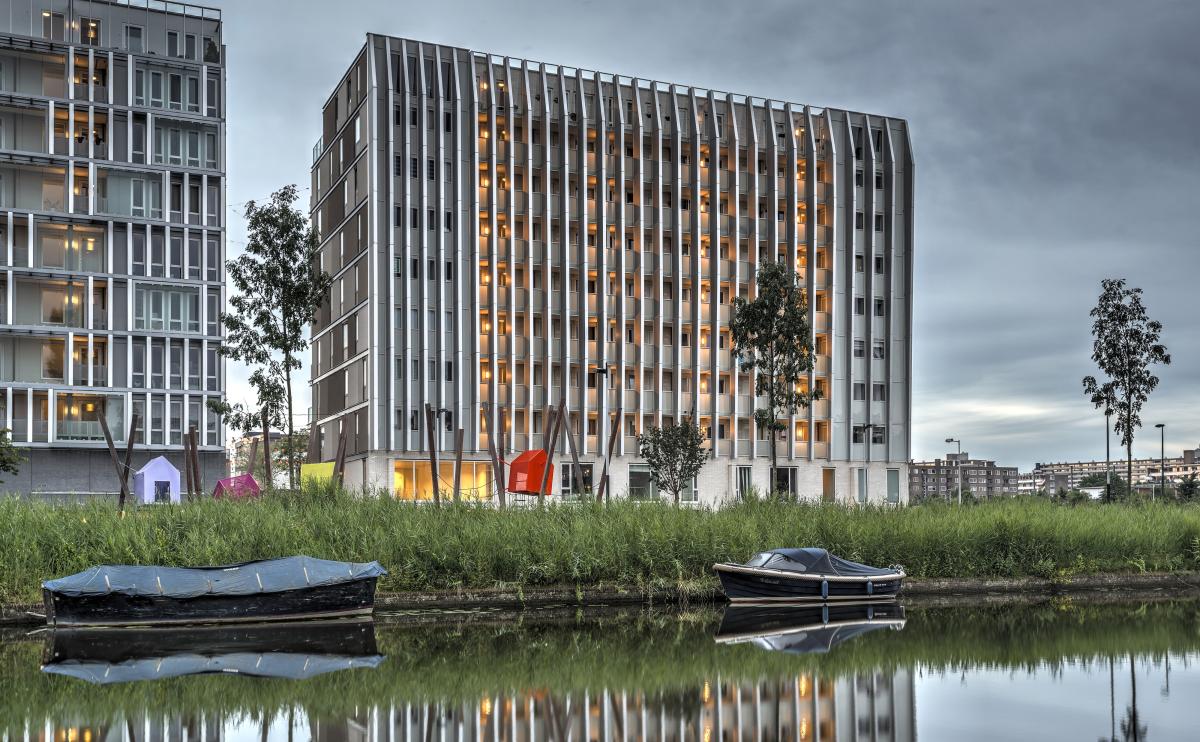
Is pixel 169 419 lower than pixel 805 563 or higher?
higher

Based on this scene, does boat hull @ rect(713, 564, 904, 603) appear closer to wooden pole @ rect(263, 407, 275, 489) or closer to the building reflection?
the building reflection

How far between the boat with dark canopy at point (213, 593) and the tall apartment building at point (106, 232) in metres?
45.0

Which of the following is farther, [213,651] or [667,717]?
[213,651]

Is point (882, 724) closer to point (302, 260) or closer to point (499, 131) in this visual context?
point (302, 260)

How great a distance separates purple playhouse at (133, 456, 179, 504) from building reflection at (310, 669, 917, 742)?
4437 cm

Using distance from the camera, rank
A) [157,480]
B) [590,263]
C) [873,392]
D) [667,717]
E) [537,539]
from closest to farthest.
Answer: [667,717], [537,539], [157,480], [590,263], [873,392]

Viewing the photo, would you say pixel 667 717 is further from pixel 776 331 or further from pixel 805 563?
pixel 776 331

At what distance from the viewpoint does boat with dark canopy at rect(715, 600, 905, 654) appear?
66.3ft

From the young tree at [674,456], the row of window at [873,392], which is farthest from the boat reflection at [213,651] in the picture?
the row of window at [873,392]

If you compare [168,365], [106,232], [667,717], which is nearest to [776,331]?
[667,717]

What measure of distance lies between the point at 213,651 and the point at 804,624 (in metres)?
11.2

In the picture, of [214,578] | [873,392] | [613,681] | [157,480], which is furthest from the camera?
[873,392]

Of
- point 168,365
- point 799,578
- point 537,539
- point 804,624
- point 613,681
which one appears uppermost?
point 168,365

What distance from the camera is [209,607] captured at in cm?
2289
